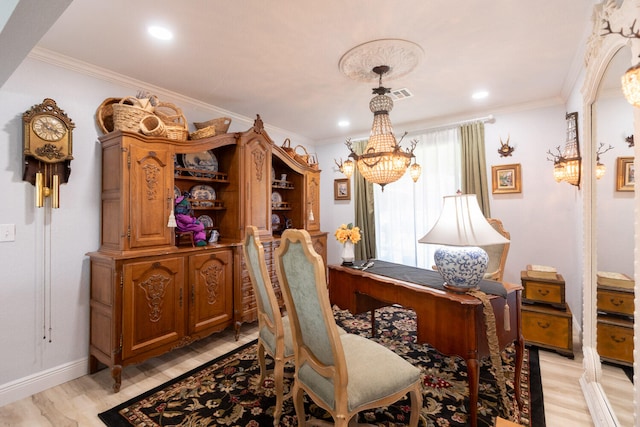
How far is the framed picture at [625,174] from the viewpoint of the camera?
1332 millimetres

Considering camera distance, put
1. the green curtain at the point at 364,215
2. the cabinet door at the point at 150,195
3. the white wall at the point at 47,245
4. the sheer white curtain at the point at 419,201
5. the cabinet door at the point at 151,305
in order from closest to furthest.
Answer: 1. the white wall at the point at 47,245
2. the cabinet door at the point at 151,305
3. the cabinet door at the point at 150,195
4. the sheer white curtain at the point at 419,201
5. the green curtain at the point at 364,215

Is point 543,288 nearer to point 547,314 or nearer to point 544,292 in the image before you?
point 544,292

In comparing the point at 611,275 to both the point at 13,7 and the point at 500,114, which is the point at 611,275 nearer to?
the point at 500,114

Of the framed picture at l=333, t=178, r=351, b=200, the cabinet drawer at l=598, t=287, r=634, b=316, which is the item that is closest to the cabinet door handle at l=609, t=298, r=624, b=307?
the cabinet drawer at l=598, t=287, r=634, b=316

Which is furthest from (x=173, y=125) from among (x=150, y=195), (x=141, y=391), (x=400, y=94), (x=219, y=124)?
(x=400, y=94)

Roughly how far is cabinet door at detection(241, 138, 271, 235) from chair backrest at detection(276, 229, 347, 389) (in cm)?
176

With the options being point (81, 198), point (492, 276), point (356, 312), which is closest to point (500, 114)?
point (492, 276)

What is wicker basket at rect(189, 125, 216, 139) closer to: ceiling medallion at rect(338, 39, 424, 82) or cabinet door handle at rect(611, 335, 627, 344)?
ceiling medallion at rect(338, 39, 424, 82)

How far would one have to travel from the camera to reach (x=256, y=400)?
1.99 meters

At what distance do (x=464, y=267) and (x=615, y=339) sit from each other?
2.73ft

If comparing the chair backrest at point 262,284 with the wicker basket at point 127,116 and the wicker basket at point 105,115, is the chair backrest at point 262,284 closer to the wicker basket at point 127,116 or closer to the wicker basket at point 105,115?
the wicker basket at point 127,116

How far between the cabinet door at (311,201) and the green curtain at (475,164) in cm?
202

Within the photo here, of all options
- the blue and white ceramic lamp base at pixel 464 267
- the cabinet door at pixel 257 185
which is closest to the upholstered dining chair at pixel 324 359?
the blue and white ceramic lamp base at pixel 464 267

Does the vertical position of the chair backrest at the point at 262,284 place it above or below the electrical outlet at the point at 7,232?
below
